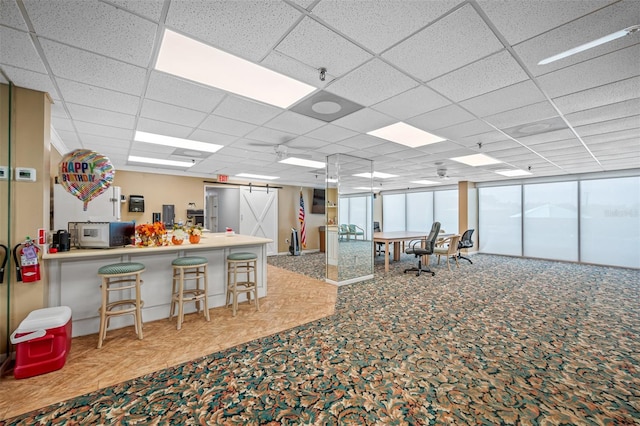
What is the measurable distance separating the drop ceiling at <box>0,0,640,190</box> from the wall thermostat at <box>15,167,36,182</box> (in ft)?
2.64

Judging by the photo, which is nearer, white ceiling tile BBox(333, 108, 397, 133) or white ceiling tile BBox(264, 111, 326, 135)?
white ceiling tile BBox(333, 108, 397, 133)

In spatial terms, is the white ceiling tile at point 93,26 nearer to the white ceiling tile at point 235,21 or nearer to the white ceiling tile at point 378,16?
the white ceiling tile at point 235,21

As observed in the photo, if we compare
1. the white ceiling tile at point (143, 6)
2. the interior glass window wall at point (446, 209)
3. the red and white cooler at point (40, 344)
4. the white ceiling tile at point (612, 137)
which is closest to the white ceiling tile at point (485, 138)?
the white ceiling tile at point (612, 137)

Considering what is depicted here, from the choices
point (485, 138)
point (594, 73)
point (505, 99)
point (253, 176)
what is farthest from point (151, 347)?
point (253, 176)

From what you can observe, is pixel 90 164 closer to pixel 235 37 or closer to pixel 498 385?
pixel 235 37

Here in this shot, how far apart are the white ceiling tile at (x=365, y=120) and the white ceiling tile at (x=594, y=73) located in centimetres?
158

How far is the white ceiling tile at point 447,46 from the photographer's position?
1775 millimetres

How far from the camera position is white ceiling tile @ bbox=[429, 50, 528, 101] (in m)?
2.21

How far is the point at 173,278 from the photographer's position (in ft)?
11.7

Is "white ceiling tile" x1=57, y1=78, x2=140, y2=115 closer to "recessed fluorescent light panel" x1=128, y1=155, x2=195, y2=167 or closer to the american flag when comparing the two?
"recessed fluorescent light panel" x1=128, y1=155, x2=195, y2=167

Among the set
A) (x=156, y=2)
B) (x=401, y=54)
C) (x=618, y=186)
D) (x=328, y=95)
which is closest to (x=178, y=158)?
(x=328, y=95)

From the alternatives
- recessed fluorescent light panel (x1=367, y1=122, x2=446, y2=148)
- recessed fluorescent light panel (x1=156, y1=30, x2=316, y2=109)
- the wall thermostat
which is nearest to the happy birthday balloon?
the wall thermostat

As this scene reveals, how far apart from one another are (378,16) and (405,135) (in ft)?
8.72

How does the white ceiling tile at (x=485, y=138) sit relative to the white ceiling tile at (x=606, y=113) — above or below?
below
